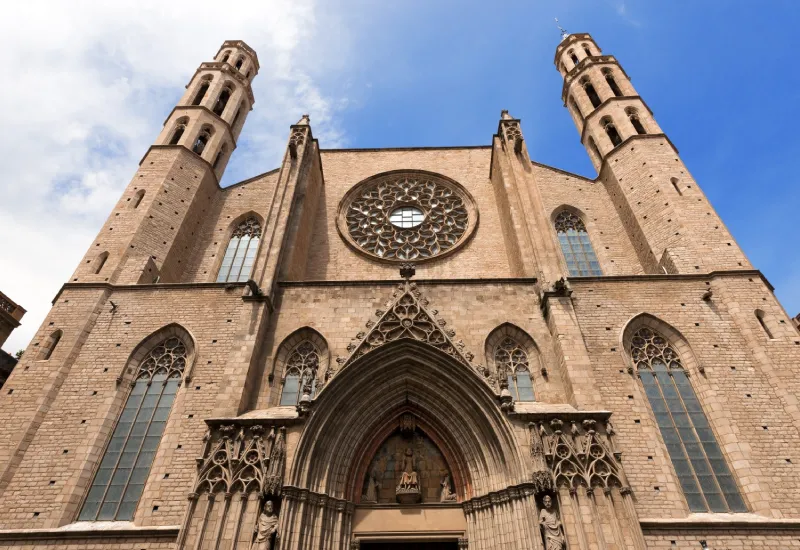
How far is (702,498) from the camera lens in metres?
8.96

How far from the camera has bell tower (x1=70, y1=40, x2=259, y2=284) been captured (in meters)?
13.4

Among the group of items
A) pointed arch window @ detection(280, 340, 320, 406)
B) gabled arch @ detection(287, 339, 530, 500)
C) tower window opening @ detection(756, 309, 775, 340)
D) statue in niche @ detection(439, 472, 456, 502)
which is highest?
tower window opening @ detection(756, 309, 775, 340)

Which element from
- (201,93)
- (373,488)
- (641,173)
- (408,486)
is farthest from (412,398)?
(201,93)

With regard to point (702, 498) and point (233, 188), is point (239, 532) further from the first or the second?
point (233, 188)

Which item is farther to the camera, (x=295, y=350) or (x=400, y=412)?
(x=295, y=350)

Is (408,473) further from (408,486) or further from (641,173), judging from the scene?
(641,173)

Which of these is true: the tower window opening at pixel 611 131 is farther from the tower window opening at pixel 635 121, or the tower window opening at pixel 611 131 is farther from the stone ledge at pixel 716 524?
the stone ledge at pixel 716 524

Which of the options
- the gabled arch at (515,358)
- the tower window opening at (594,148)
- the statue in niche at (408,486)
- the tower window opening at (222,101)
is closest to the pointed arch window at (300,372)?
the statue in niche at (408,486)

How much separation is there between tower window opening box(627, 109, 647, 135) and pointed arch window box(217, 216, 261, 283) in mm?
13993

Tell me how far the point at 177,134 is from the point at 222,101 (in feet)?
11.6

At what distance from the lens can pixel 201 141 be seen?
60.9 feet

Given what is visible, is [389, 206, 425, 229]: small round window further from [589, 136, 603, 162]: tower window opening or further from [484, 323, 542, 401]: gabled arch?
[589, 136, 603, 162]: tower window opening

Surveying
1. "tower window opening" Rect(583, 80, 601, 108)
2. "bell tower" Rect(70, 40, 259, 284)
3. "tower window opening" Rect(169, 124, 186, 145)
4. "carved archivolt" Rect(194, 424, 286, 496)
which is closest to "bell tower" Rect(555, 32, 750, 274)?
"tower window opening" Rect(583, 80, 601, 108)

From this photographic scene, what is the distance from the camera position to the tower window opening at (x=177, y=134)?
1791 cm
